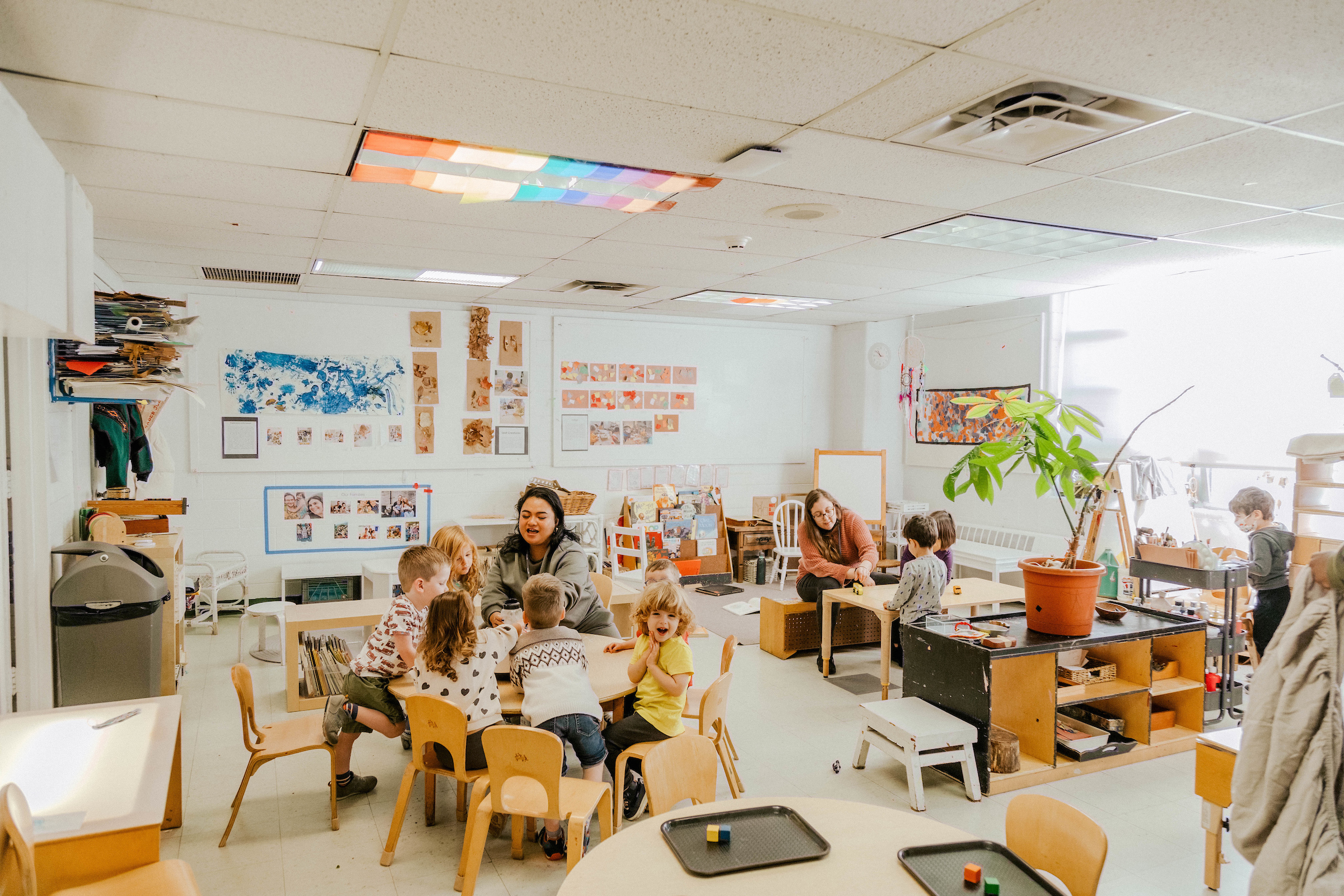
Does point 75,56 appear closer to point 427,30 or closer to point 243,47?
point 243,47

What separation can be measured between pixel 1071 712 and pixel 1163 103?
312 centimetres

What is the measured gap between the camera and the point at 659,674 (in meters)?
3.14

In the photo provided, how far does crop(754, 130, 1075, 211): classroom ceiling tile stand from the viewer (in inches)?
115

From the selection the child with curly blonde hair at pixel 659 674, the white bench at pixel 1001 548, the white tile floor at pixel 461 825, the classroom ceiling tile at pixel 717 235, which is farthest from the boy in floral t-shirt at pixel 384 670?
the white bench at pixel 1001 548

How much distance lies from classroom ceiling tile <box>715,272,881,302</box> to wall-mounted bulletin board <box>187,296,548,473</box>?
234 cm

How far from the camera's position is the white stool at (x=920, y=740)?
351cm

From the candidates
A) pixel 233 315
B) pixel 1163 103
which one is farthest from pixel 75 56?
pixel 233 315

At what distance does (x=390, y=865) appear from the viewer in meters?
3.04

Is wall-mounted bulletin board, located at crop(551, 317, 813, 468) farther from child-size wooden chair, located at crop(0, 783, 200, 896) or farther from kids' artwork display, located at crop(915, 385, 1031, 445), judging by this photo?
child-size wooden chair, located at crop(0, 783, 200, 896)

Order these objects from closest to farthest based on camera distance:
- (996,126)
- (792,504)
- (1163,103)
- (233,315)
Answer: (1163,103) < (996,126) < (233,315) < (792,504)

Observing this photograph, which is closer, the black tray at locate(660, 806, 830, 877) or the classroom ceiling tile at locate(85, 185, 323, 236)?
the black tray at locate(660, 806, 830, 877)

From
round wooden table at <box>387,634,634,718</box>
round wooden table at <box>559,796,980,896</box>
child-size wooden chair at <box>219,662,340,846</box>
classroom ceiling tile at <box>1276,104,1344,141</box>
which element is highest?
classroom ceiling tile at <box>1276,104,1344,141</box>

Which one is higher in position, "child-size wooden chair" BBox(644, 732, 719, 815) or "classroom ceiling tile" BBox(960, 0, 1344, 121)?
"classroom ceiling tile" BBox(960, 0, 1344, 121)

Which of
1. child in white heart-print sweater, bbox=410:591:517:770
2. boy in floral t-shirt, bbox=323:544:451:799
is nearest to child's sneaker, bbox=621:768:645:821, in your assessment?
child in white heart-print sweater, bbox=410:591:517:770
